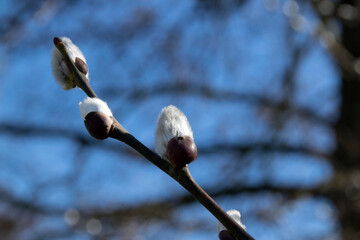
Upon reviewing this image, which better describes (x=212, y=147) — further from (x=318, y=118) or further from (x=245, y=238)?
(x=245, y=238)

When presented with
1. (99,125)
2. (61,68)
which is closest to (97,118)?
(99,125)

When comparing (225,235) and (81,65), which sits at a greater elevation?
(81,65)

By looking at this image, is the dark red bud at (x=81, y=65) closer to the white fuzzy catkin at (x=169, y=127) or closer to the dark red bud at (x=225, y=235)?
Answer: the white fuzzy catkin at (x=169, y=127)

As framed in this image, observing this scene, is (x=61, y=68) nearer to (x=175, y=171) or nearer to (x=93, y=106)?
(x=93, y=106)

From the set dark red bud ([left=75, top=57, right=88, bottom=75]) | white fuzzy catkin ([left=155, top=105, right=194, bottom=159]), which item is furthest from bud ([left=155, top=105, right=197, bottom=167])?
dark red bud ([left=75, top=57, right=88, bottom=75])

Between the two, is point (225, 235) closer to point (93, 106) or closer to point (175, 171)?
point (175, 171)

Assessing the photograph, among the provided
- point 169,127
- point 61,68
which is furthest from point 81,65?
point 169,127

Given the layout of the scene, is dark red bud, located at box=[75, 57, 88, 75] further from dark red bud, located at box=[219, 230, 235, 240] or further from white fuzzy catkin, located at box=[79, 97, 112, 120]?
dark red bud, located at box=[219, 230, 235, 240]
